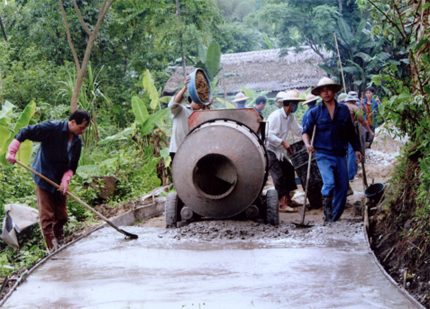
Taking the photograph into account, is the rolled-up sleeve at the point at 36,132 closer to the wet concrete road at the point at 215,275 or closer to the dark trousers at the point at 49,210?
the dark trousers at the point at 49,210

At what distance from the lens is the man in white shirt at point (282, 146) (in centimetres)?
774

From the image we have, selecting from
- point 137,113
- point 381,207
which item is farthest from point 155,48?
point 381,207

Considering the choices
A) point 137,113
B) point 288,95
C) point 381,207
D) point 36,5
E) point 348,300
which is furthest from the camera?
point 36,5

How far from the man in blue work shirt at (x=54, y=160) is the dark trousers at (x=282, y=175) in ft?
11.3

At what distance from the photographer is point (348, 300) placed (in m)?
3.25

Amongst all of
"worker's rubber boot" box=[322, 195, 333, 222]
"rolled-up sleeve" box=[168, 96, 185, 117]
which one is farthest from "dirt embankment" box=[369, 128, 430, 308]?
"rolled-up sleeve" box=[168, 96, 185, 117]

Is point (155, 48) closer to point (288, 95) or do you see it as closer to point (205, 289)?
point (288, 95)

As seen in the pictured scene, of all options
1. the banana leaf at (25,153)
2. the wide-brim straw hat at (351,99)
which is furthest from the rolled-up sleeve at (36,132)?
the wide-brim straw hat at (351,99)

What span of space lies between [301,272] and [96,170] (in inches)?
234

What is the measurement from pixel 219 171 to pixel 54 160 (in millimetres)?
2005

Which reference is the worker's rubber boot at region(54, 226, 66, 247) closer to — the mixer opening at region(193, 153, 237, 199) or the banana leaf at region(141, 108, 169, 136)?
the mixer opening at region(193, 153, 237, 199)

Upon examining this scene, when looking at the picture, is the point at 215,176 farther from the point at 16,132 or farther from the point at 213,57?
the point at 213,57

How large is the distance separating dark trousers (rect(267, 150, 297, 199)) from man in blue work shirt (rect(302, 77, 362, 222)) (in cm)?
153

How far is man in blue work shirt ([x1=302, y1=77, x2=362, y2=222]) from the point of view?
20.5 ft
